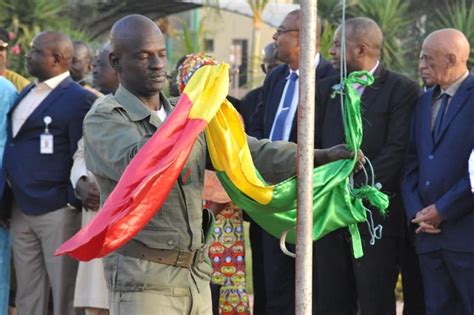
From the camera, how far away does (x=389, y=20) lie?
1734 centimetres

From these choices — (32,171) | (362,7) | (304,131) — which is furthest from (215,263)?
(362,7)

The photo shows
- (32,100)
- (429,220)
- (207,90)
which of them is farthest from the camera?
(32,100)

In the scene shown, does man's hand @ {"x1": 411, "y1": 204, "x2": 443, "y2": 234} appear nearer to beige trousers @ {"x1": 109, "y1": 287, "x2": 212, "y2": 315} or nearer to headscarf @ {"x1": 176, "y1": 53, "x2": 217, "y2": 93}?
headscarf @ {"x1": 176, "y1": 53, "x2": 217, "y2": 93}

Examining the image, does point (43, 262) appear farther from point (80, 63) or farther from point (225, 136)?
point (225, 136)

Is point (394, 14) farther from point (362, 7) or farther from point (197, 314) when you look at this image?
point (197, 314)

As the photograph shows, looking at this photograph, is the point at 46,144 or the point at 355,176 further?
the point at 46,144

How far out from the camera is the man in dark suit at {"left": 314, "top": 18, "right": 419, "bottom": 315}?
7.53 meters

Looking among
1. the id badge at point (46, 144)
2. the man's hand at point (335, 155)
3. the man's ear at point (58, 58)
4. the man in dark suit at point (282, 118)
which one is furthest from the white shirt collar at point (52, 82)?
the man's hand at point (335, 155)

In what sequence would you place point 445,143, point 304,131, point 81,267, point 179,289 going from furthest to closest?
point 81,267, point 445,143, point 179,289, point 304,131

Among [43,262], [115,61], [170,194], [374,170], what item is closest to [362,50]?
[374,170]

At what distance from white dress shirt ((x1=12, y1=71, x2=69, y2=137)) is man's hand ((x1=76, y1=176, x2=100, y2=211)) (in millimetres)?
797

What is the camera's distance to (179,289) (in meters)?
4.86

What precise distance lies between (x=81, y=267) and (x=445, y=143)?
2.66m

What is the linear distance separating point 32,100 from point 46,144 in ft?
1.35
